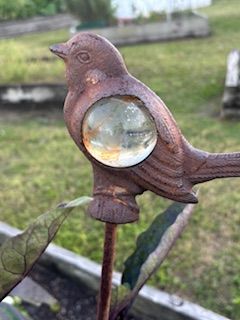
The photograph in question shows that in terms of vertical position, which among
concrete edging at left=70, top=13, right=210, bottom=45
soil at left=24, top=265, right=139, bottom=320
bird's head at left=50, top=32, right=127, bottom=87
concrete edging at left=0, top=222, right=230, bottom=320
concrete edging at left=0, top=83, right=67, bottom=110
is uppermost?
bird's head at left=50, top=32, right=127, bottom=87

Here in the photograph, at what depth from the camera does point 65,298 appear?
5.15ft

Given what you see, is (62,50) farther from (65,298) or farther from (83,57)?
(65,298)

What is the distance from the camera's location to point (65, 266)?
1644 millimetres

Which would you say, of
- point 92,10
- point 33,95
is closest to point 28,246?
point 33,95

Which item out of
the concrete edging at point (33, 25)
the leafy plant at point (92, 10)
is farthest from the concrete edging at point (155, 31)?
the concrete edging at point (33, 25)

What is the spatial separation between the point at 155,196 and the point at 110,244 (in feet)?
→ 4.83

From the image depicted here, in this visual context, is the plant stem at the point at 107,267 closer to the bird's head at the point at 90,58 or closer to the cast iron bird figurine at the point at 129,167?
the cast iron bird figurine at the point at 129,167

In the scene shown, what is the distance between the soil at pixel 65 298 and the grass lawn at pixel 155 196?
261 millimetres

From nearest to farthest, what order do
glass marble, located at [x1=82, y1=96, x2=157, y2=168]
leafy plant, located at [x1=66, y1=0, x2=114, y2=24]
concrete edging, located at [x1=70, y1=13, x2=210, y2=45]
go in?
glass marble, located at [x1=82, y1=96, x2=157, y2=168]
concrete edging, located at [x1=70, y1=13, x2=210, y2=45]
leafy plant, located at [x1=66, y1=0, x2=114, y2=24]

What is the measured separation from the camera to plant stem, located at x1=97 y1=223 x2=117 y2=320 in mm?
885

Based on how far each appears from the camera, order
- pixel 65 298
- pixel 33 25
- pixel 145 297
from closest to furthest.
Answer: pixel 145 297, pixel 65 298, pixel 33 25

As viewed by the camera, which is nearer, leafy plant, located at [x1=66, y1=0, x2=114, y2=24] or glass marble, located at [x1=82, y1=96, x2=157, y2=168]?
glass marble, located at [x1=82, y1=96, x2=157, y2=168]

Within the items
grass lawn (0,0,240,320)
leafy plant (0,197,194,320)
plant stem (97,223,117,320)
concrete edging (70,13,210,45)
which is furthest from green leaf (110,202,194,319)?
concrete edging (70,13,210,45)

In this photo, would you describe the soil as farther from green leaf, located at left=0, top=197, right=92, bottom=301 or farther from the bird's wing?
the bird's wing
